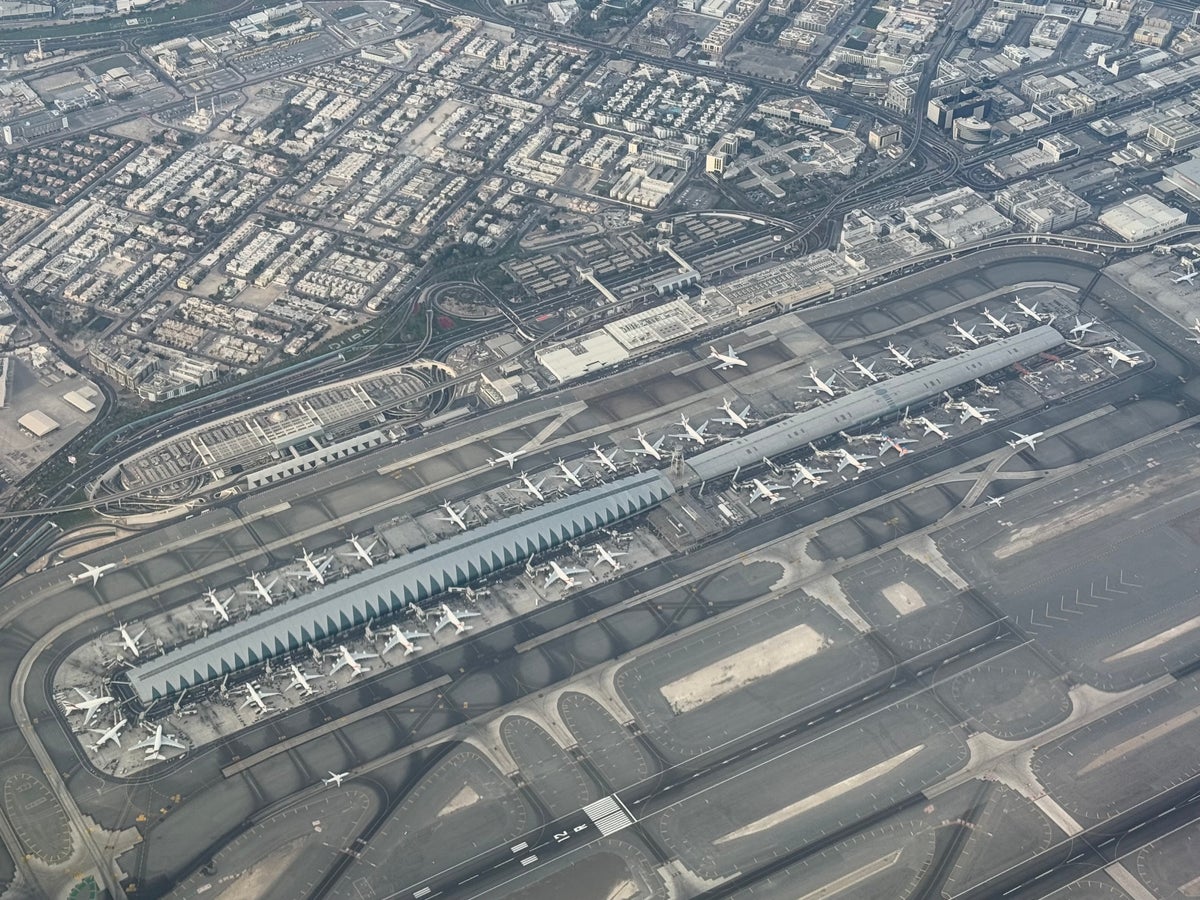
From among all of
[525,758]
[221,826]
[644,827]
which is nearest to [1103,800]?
[644,827]

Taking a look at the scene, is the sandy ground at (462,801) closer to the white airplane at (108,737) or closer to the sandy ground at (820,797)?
the sandy ground at (820,797)

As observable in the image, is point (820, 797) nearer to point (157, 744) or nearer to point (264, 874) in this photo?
point (264, 874)

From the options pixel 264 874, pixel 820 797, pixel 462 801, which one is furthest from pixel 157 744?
pixel 820 797

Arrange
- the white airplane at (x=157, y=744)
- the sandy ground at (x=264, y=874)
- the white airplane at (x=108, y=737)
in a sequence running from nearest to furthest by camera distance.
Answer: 1. the sandy ground at (x=264, y=874)
2. the white airplane at (x=157, y=744)
3. the white airplane at (x=108, y=737)

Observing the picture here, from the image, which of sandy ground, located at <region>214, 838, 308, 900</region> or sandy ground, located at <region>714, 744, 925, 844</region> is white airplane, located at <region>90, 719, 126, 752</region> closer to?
sandy ground, located at <region>214, 838, 308, 900</region>

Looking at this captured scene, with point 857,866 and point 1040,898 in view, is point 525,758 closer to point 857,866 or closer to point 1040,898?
point 857,866

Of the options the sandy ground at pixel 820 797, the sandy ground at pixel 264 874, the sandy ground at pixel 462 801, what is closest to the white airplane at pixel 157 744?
the sandy ground at pixel 264 874
